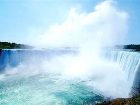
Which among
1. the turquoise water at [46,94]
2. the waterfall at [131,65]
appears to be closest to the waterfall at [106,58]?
the waterfall at [131,65]

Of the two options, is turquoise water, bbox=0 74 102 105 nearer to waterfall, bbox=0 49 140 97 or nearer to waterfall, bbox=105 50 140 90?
waterfall, bbox=105 50 140 90

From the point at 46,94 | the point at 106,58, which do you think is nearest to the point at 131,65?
the point at 46,94

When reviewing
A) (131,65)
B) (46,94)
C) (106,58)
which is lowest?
(46,94)

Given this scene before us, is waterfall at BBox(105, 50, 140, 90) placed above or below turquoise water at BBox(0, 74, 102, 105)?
above

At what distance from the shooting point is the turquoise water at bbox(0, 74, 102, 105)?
53.3 ft

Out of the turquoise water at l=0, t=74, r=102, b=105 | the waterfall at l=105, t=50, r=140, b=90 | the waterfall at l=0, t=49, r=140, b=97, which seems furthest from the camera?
the waterfall at l=0, t=49, r=140, b=97

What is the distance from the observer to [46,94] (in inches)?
723

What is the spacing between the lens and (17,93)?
18750 mm

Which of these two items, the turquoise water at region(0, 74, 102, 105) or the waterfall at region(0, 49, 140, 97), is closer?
the turquoise water at region(0, 74, 102, 105)

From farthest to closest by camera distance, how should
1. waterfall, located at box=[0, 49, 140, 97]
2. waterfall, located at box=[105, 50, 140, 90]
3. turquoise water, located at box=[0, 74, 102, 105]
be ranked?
waterfall, located at box=[0, 49, 140, 97] < waterfall, located at box=[105, 50, 140, 90] < turquoise water, located at box=[0, 74, 102, 105]

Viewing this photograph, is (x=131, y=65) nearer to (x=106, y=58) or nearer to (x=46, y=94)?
(x=46, y=94)

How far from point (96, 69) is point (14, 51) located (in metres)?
12.9

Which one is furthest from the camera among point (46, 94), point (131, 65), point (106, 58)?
point (106, 58)

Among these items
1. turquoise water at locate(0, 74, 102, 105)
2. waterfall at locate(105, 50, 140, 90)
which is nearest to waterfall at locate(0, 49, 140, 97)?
waterfall at locate(105, 50, 140, 90)
